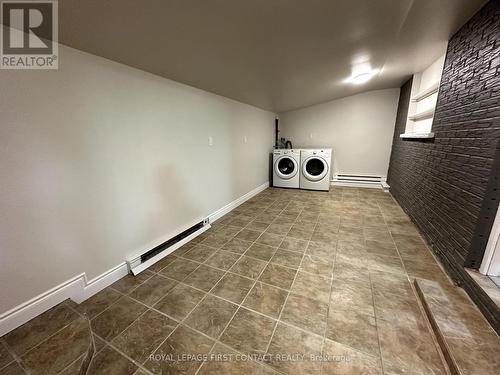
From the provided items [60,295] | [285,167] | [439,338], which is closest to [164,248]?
[60,295]

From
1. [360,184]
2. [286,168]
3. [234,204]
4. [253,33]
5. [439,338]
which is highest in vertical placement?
[253,33]

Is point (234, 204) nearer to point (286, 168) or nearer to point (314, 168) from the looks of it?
point (286, 168)

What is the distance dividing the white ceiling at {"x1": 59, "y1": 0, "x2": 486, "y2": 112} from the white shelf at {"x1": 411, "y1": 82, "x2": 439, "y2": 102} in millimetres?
345

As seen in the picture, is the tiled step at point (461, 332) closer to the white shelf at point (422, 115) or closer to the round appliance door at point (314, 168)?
the white shelf at point (422, 115)

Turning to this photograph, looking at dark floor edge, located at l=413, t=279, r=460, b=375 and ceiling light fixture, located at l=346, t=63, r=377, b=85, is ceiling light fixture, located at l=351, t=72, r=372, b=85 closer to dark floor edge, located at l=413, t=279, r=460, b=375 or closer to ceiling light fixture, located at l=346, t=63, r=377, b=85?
ceiling light fixture, located at l=346, t=63, r=377, b=85

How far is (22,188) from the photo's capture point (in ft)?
3.65

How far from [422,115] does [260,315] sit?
318 centimetres

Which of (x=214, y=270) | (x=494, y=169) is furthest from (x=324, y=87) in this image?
(x=214, y=270)

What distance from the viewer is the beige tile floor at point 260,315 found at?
3.34ft

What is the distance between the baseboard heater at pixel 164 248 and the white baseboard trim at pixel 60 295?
0.30 ft

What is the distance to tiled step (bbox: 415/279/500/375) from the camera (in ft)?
Answer: 3.08

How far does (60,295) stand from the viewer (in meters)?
Answer: 1.30

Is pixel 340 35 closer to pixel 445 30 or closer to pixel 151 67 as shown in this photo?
pixel 445 30

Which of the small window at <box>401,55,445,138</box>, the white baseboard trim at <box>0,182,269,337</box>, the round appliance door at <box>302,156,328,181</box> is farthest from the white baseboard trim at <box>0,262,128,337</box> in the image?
the round appliance door at <box>302,156,328,181</box>
